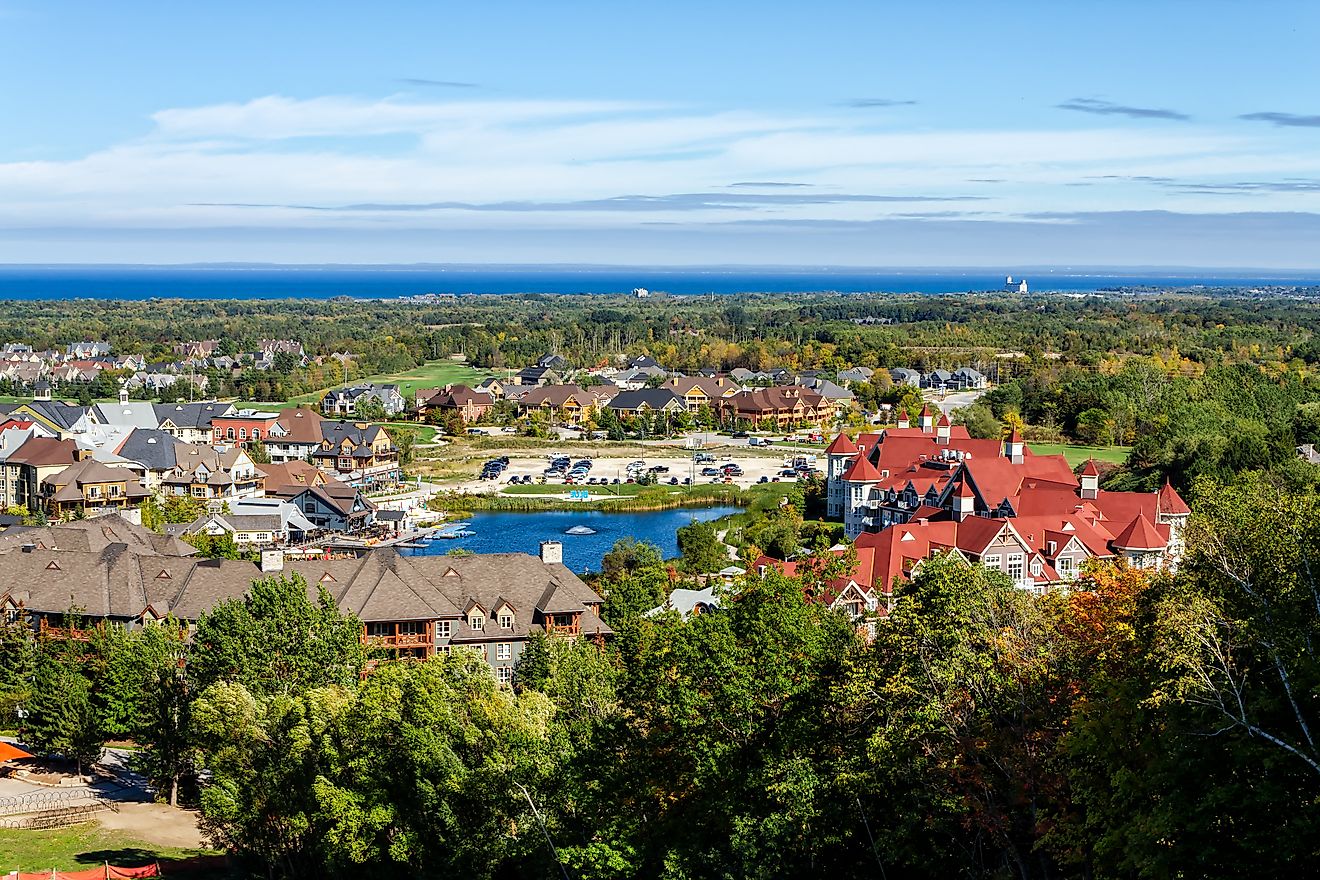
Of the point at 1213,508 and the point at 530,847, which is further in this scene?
the point at 530,847

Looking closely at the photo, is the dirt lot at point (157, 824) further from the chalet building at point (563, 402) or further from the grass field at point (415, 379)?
the grass field at point (415, 379)

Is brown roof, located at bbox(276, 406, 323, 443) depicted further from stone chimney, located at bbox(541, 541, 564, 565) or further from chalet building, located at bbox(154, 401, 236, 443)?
stone chimney, located at bbox(541, 541, 564, 565)

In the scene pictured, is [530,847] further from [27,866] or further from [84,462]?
[84,462]

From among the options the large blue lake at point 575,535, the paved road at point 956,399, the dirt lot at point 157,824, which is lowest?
the large blue lake at point 575,535

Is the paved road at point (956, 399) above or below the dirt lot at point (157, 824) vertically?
above

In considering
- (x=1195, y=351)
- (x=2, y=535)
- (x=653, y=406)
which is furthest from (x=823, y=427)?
(x=2, y=535)

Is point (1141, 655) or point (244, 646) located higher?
point (1141, 655)

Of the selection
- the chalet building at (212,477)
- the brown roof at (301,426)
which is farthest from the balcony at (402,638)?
the brown roof at (301,426)

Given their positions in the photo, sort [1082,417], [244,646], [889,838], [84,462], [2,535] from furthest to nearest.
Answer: [1082,417] < [84,462] < [2,535] < [244,646] < [889,838]
